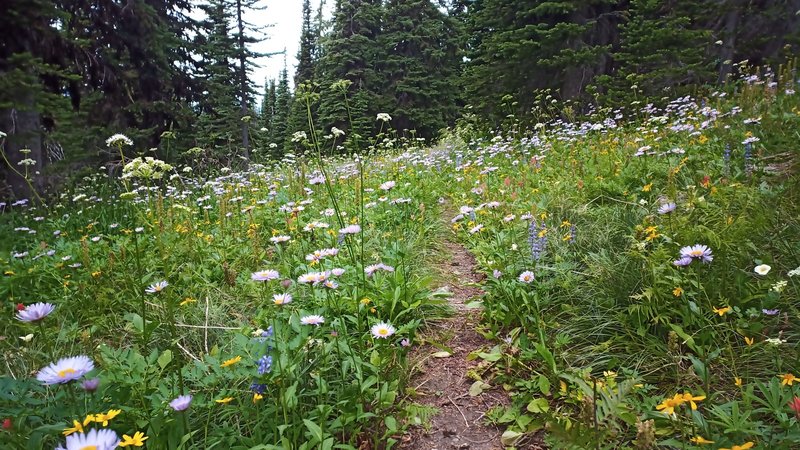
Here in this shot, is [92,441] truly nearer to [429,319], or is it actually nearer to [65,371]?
[65,371]

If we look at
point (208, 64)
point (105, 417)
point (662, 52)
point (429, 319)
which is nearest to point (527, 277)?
point (429, 319)

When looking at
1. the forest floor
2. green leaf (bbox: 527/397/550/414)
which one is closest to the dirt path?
the forest floor

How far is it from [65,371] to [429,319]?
165 cm

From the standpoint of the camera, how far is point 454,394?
1.94 metres

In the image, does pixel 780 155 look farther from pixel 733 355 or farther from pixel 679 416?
pixel 679 416

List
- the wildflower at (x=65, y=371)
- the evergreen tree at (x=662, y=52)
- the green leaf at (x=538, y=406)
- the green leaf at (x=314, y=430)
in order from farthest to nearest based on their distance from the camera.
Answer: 1. the evergreen tree at (x=662, y=52)
2. the green leaf at (x=538, y=406)
3. the green leaf at (x=314, y=430)
4. the wildflower at (x=65, y=371)

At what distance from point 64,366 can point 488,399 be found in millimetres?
1579

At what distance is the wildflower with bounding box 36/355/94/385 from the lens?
108 centimetres

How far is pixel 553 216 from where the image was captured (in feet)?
10.8

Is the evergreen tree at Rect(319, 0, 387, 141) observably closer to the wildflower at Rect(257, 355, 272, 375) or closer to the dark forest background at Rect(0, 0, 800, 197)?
the dark forest background at Rect(0, 0, 800, 197)

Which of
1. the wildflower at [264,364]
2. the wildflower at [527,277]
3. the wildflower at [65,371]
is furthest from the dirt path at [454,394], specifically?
the wildflower at [65,371]

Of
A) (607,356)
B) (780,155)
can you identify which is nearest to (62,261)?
(607,356)

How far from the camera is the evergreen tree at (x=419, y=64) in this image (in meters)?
19.5

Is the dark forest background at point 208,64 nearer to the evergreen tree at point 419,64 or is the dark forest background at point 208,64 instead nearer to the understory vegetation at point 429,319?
the understory vegetation at point 429,319
